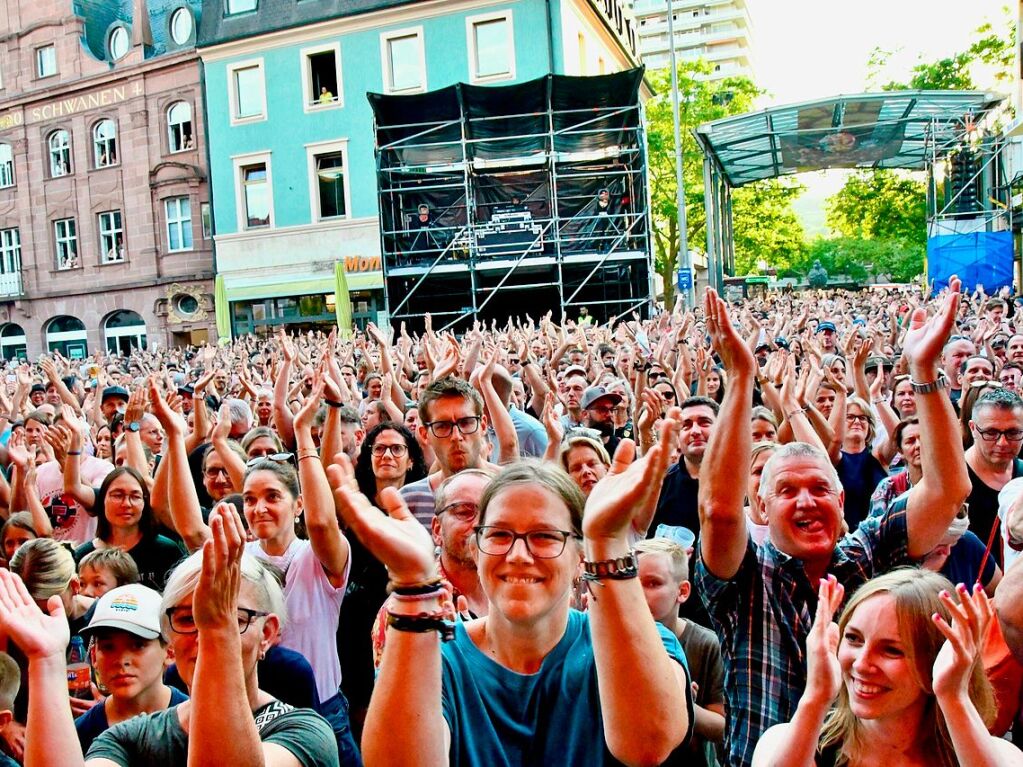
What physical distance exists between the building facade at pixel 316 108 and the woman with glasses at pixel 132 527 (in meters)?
21.2

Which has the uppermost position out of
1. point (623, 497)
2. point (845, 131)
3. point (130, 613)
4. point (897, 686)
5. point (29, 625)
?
point (845, 131)

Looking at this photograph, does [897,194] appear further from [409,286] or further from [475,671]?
[475,671]

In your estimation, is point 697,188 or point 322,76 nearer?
point 322,76

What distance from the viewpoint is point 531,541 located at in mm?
1991

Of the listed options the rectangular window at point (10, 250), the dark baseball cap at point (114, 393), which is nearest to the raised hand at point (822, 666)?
the dark baseball cap at point (114, 393)

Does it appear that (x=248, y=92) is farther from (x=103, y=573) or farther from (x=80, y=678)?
(x=80, y=678)

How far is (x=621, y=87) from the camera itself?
20297mm

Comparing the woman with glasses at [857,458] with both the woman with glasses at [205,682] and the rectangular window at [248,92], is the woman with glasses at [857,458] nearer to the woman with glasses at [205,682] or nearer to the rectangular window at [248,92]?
the woman with glasses at [205,682]

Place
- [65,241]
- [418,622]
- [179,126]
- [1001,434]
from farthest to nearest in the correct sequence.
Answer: [65,241] → [179,126] → [1001,434] → [418,622]

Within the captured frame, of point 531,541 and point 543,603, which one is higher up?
point 531,541

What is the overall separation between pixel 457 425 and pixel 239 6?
91.1 ft

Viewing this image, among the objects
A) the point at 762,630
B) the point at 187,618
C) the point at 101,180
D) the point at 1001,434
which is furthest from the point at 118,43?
the point at 762,630

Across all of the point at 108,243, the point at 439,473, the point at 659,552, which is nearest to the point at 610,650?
the point at 659,552

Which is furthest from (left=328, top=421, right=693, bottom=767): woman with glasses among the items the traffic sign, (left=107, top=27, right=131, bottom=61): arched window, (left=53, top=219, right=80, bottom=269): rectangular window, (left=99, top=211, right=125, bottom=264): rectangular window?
(left=53, top=219, right=80, bottom=269): rectangular window
